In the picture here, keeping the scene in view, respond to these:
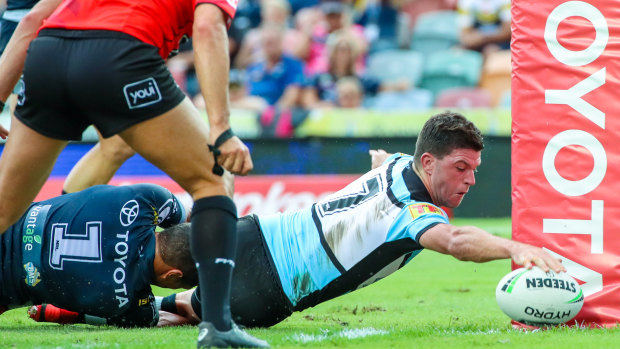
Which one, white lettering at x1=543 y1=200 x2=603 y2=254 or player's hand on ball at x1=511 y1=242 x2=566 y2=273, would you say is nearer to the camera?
player's hand on ball at x1=511 y1=242 x2=566 y2=273

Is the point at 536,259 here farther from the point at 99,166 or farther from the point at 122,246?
the point at 99,166

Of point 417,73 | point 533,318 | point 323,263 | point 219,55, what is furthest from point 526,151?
point 417,73

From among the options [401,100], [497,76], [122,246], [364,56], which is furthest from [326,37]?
[122,246]

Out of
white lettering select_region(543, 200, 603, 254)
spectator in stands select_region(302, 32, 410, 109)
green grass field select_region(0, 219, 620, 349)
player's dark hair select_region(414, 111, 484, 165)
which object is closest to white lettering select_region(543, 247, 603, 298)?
white lettering select_region(543, 200, 603, 254)

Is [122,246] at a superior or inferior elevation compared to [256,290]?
superior

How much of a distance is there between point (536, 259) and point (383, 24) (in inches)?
509

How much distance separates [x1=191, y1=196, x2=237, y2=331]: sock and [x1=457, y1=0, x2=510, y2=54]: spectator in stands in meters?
12.4

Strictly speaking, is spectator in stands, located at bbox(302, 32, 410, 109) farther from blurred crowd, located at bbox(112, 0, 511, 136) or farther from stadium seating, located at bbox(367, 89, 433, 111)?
stadium seating, located at bbox(367, 89, 433, 111)

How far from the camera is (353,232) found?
436cm

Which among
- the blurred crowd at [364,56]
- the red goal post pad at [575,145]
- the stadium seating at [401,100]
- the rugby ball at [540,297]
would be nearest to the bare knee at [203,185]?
the rugby ball at [540,297]

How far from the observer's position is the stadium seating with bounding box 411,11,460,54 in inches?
627

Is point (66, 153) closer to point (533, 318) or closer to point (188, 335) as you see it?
point (188, 335)

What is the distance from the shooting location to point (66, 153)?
1196 cm

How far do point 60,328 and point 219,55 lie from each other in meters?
2.14
